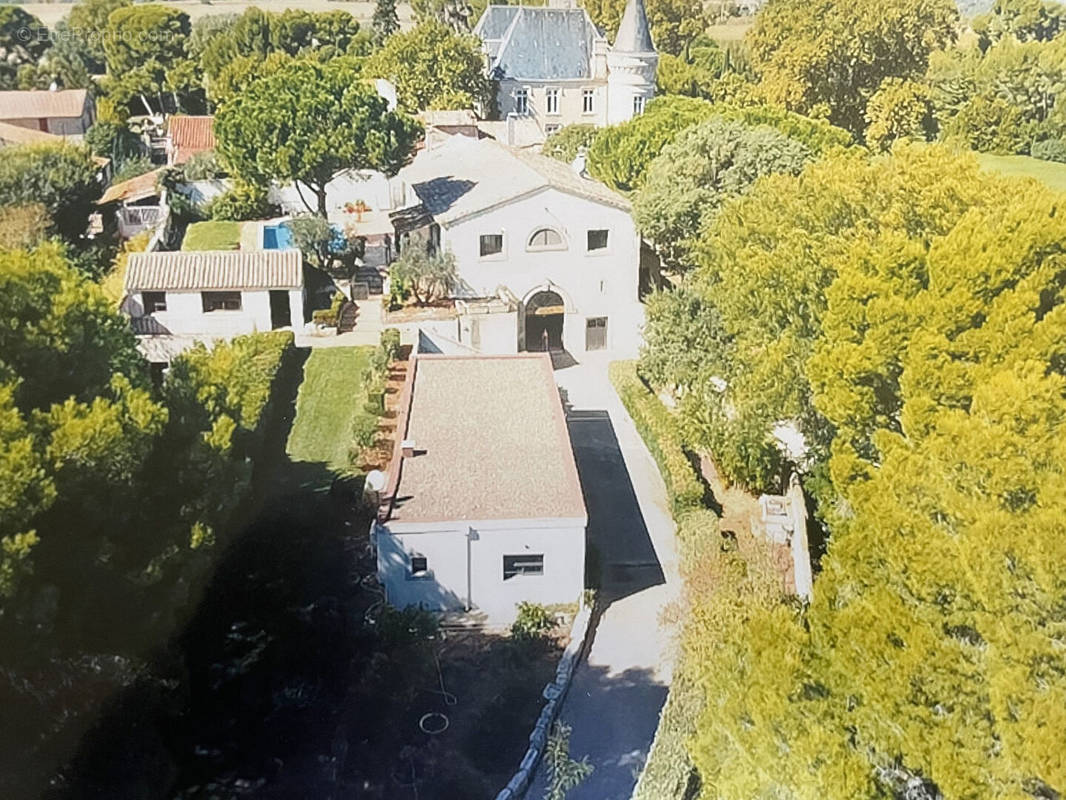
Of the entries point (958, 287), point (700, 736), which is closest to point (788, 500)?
point (958, 287)

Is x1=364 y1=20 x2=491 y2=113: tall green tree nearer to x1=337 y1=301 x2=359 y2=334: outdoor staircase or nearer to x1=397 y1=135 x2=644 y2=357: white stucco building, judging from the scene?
x1=397 y1=135 x2=644 y2=357: white stucco building

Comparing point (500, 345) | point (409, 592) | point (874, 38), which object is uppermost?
point (874, 38)

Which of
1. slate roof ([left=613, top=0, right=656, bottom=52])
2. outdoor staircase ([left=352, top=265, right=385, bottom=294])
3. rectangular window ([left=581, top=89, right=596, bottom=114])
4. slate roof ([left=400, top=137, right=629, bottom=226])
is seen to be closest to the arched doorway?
slate roof ([left=400, top=137, right=629, bottom=226])

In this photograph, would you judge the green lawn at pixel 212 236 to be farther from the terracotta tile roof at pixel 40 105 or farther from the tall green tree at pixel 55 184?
the terracotta tile roof at pixel 40 105

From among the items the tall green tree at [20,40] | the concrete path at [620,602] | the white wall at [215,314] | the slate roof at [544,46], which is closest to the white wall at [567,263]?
the concrete path at [620,602]

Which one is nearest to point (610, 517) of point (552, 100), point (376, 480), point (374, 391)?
point (376, 480)

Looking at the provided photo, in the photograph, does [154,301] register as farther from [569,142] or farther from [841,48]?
[841,48]

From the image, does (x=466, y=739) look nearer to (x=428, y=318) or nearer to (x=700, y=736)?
(x=700, y=736)
